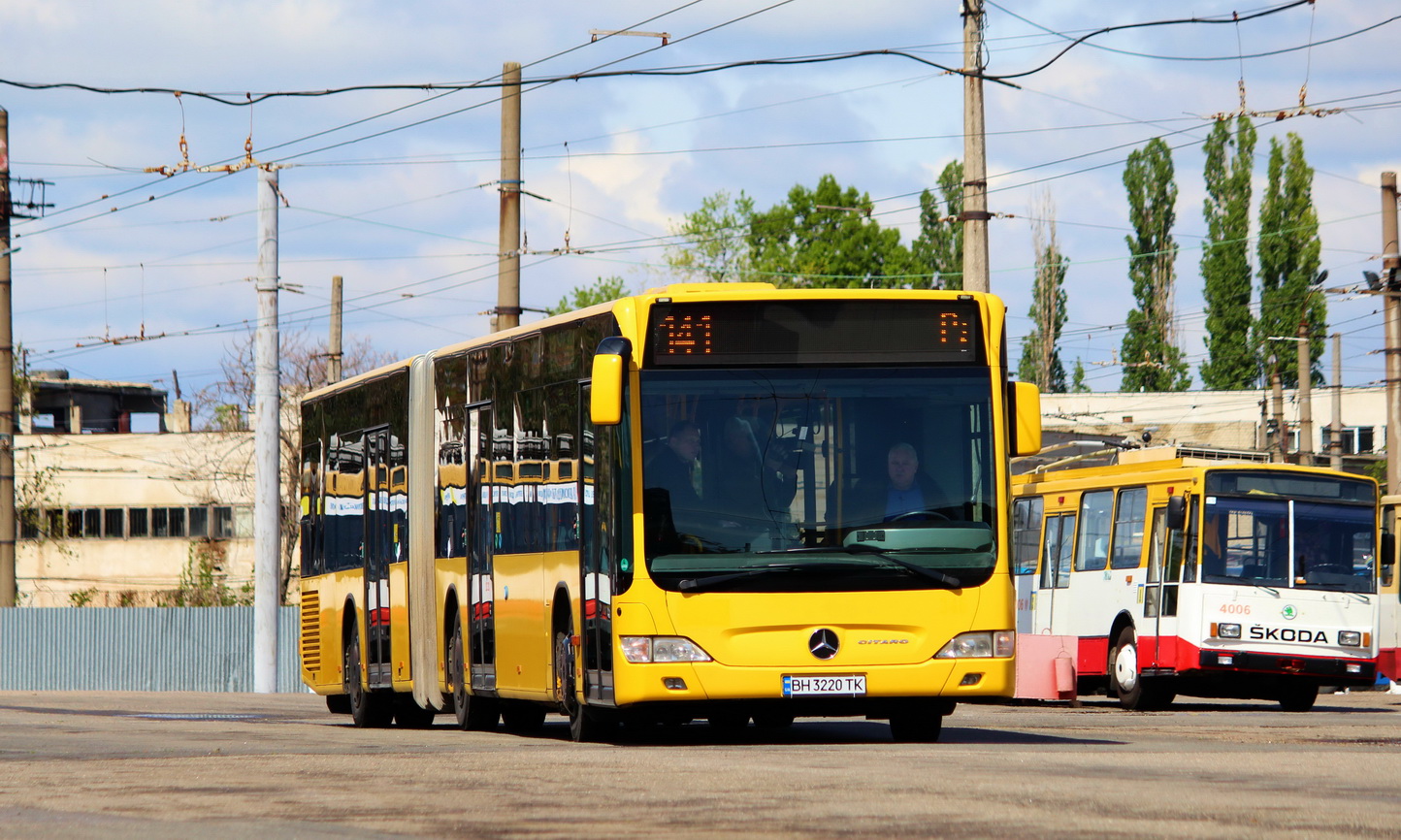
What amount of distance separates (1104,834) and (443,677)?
11359 mm

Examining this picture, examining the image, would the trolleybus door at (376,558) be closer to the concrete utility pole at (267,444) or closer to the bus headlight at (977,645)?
the bus headlight at (977,645)

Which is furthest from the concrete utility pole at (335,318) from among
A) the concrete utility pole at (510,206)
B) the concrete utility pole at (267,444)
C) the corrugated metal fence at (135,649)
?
the concrete utility pole at (510,206)

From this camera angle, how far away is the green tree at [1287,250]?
7581cm

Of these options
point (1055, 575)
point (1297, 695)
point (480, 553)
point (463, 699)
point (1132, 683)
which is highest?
point (480, 553)

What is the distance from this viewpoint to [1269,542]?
1064 inches

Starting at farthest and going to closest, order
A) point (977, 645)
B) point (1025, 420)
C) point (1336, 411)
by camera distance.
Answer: point (1336, 411) → point (1025, 420) → point (977, 645)

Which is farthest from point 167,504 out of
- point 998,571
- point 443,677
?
point 998,571

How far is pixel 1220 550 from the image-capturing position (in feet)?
88.7

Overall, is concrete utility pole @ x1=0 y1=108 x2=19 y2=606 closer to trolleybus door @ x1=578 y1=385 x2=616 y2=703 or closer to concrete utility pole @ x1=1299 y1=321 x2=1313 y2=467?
concrete utility pole @ x1=1299 y1=321 x2=1313 y2=467

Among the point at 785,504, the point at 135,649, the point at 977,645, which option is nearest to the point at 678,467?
the point at 785,504

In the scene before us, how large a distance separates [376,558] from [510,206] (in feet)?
42.5

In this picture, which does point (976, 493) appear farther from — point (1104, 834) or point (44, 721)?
point (44, 721)

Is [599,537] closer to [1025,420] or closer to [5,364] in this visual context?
[1025,420]

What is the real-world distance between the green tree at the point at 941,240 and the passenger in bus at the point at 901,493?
62537mm
